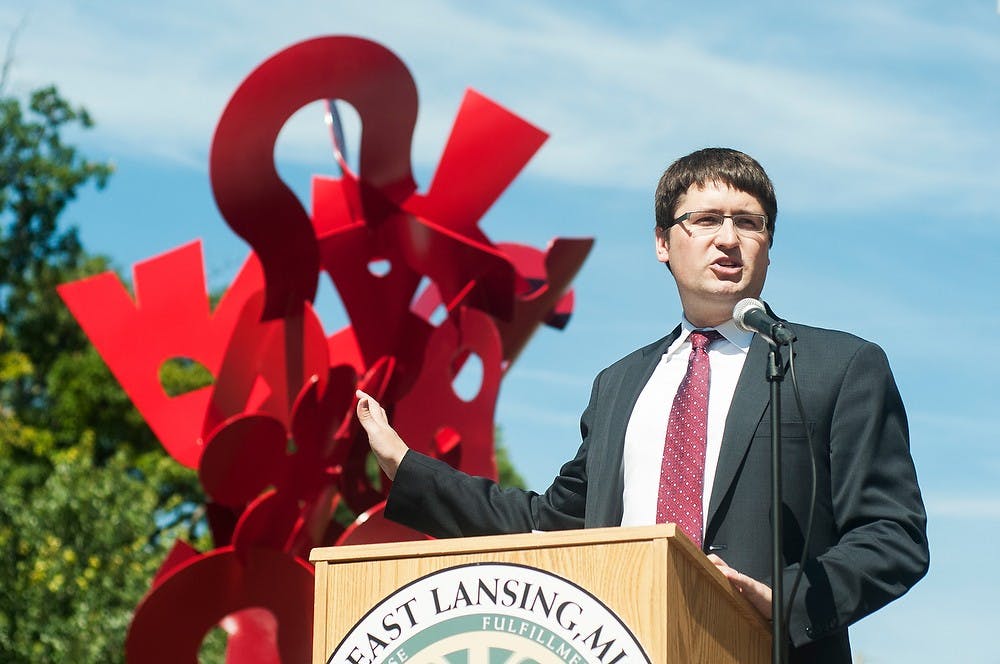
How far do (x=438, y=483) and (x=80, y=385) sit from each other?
21533 millimetres

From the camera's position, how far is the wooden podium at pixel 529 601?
2.06 metres

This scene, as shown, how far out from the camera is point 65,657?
12141 millimetres

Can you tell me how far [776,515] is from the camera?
2.28m

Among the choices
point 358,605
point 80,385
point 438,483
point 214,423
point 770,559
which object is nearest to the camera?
point 358,605

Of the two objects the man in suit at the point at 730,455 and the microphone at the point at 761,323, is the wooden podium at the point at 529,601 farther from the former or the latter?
the microphone at the point at 761,323

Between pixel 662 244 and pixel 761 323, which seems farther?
pixel 662 244

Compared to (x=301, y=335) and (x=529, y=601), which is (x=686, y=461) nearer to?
(x=529, y=601)

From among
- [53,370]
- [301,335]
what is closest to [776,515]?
[301,335]

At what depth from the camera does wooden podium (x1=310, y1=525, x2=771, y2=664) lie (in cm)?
206

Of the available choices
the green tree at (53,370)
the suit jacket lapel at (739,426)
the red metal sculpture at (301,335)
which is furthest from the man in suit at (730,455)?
the green tree at (53,370)

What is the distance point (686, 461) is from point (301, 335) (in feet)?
20.3

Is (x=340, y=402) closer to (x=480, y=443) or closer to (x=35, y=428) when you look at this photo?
(x=480, y=443)

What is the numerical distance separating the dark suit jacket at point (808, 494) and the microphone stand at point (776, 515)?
0.26 feet

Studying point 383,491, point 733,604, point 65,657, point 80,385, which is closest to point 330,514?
point 383,491
